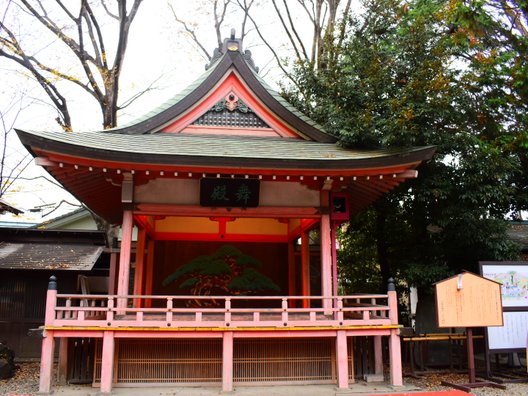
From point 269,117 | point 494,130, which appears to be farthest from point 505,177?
point 269,117

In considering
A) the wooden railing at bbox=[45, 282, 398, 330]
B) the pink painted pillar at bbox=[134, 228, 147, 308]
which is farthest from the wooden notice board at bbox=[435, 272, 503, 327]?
the pink painted pillar at bbox=[134, 228, 147, 308]

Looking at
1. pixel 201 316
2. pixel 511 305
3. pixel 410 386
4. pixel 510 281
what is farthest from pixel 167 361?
pixel 510 281

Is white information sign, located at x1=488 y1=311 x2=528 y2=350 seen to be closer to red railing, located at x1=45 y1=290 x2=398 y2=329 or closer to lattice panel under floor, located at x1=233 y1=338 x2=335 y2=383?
red railing, located at x1=45 y1=290 x2=398 y2=329

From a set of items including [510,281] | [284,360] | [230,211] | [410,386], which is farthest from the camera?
[510,281]

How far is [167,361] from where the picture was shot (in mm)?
8883

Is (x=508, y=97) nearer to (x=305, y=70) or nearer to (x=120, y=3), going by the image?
(x=305, y=70)

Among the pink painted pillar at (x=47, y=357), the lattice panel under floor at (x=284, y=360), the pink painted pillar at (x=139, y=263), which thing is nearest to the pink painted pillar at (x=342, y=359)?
the lattice panel under floor at (x=284, y=360)

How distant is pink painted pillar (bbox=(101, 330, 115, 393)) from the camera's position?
802cm

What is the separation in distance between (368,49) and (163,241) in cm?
802

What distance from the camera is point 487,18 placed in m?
11.1

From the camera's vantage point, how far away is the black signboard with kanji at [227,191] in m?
9.37

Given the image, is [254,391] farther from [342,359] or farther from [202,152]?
[202,152]

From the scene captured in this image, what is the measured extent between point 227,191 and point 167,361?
11.7 ft

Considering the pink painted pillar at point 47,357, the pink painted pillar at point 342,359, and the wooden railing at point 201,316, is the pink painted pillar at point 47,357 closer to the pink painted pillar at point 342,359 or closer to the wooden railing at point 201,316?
the wooden railing at point 201,316
